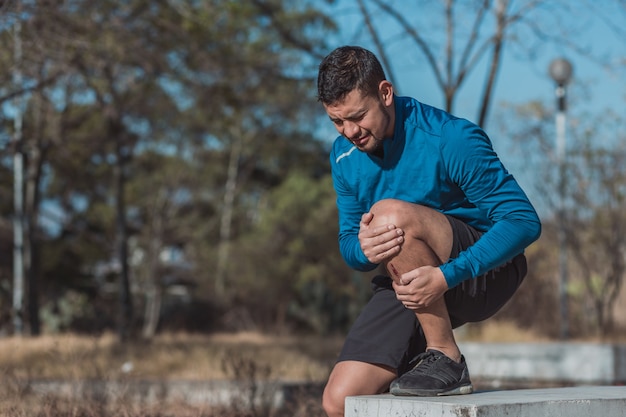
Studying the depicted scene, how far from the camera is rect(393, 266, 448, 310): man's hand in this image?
11.9 ft

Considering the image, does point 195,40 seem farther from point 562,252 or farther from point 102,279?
point 102,279

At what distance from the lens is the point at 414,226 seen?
12.1 feet

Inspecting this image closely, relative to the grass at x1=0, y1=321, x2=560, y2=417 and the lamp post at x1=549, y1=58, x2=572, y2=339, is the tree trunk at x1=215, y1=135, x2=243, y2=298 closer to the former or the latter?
the grass at x1=0, y1=321, x2=560, y2=417

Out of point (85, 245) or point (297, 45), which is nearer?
point (297, 45)

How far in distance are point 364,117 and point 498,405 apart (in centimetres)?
118

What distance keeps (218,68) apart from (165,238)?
19.8 meters

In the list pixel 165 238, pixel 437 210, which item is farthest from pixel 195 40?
pixel 165 238

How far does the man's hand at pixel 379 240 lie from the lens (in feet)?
12.0

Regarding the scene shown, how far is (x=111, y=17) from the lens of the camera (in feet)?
39.9

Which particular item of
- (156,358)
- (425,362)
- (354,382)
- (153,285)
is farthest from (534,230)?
(153,285)

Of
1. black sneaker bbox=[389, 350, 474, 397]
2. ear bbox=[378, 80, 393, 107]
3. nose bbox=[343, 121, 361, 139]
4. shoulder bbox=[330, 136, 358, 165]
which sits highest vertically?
ear bbox=[378, 80, 393, 107]

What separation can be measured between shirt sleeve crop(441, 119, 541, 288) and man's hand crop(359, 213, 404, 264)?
0.65ft

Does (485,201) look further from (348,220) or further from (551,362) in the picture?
(551,362)

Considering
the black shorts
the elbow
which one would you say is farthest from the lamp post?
the elbow
